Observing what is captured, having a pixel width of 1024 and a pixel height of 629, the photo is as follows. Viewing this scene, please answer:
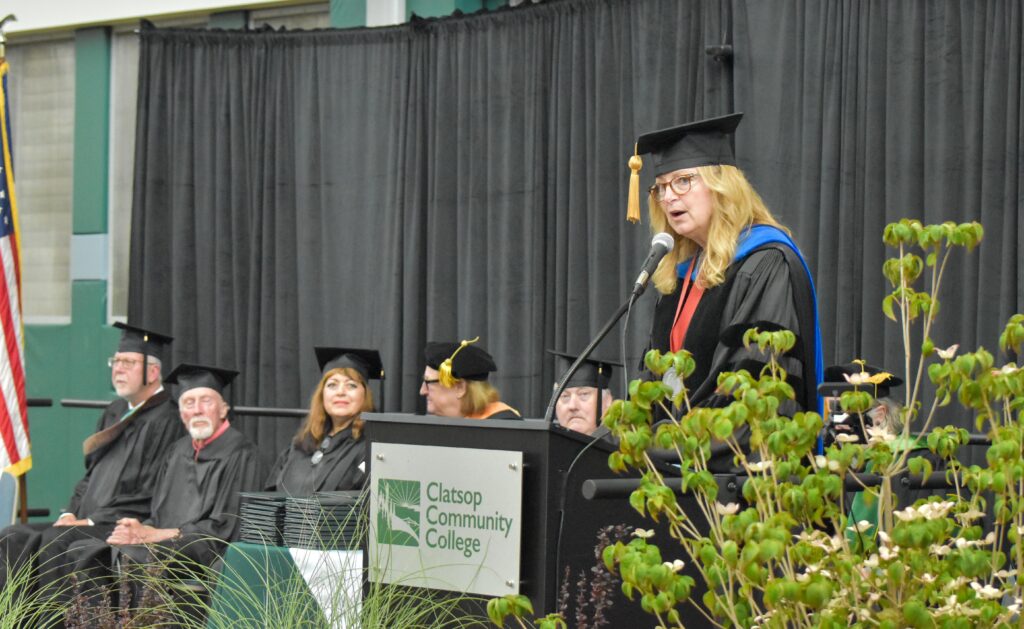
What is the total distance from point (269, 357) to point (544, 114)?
205 cm

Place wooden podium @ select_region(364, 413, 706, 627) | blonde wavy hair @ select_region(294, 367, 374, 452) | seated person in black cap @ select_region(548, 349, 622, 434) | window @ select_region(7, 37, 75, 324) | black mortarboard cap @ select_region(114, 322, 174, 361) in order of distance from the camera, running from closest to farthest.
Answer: wooden podium @ select_region(364, 413, 706, 627), blonde wavy hair @ select_region(294, 367, 374, 452), seated person in black cap @ select_region(548, 349, 622, 434), black mortarboard cap @ select_region(114, 322, 174, 361), window @ select_region(7, 37, 75, 324)

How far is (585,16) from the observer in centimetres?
622

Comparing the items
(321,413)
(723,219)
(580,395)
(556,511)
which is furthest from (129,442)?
(556,511)

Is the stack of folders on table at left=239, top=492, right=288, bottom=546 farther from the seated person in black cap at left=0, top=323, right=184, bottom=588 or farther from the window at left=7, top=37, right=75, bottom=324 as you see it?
the window at left=7, top=37, right=75, bottom=324

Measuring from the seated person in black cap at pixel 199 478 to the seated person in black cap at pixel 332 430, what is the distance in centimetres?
21

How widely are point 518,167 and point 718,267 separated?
366 cm

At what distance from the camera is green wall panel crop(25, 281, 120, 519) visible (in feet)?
25.9

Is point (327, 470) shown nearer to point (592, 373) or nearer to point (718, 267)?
point (592, 373)

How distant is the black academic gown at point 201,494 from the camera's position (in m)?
5.19

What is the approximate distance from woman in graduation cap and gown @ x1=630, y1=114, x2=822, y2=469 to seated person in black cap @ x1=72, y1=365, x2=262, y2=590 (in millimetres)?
2847

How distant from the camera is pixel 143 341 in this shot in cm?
619

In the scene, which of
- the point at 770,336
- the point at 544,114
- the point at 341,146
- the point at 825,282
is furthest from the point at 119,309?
the point at 770,336

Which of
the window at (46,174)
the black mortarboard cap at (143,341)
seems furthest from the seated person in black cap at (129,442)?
the window at (46,174)

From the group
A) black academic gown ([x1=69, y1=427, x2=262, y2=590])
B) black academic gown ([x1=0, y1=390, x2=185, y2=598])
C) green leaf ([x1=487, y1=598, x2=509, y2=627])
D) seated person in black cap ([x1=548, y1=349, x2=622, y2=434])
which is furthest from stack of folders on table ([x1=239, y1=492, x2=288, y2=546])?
green leaf ([x1=487, y1=598, x2=509, y2=627])
